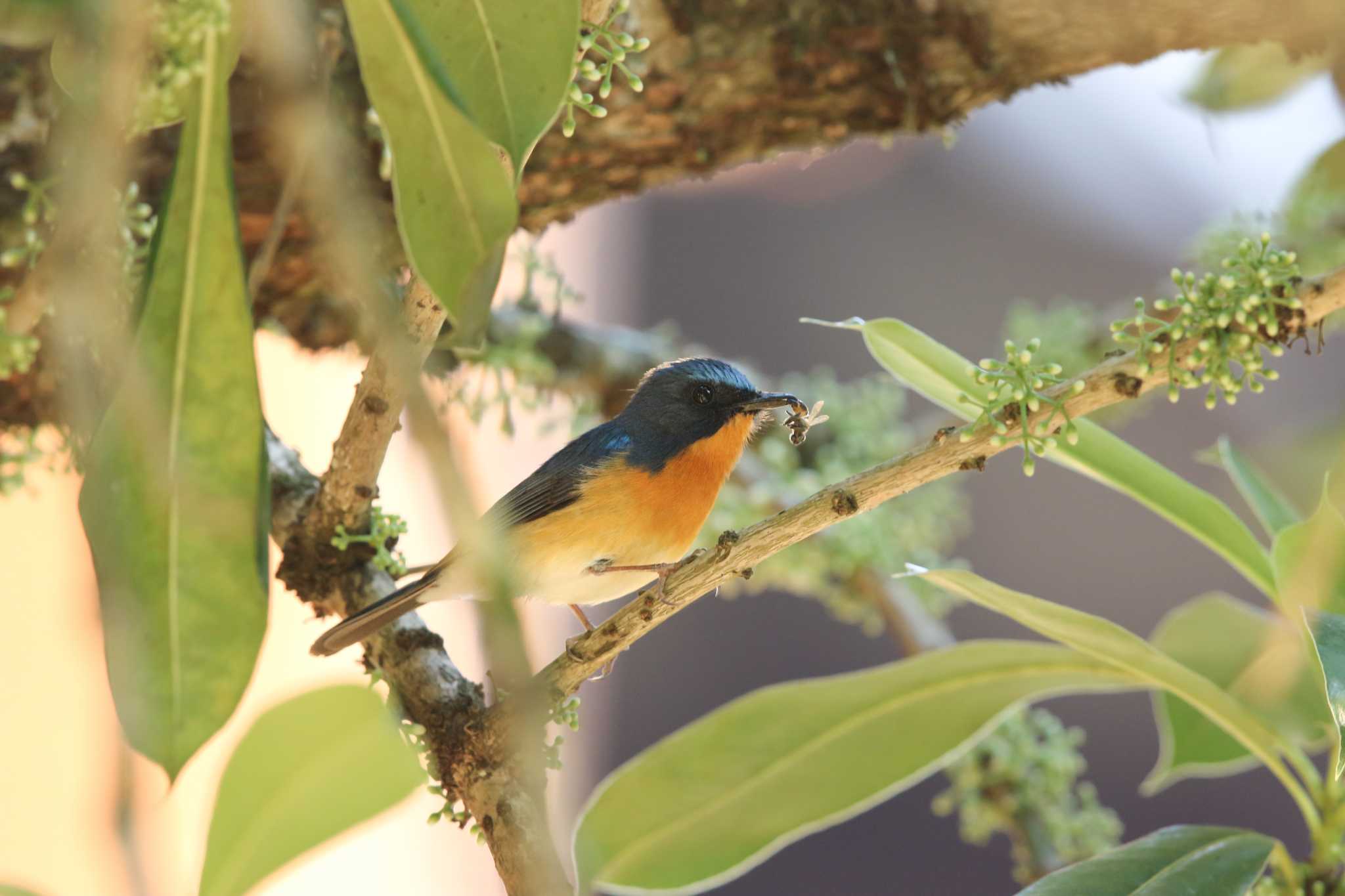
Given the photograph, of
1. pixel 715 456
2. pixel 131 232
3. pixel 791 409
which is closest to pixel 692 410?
pixel 715 456

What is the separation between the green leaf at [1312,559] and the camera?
1386 mm

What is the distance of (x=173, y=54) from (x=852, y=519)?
1.54 meters

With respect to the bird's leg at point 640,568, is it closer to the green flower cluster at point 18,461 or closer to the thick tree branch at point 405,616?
the thick tree branch at point 405,616

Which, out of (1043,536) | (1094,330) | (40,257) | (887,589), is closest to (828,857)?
(1043,536)

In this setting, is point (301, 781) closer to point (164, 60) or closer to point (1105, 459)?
point (164, 60)

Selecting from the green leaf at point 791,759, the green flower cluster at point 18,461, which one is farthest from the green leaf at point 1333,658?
the green flower cluster at point 18,461

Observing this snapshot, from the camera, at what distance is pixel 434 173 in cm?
108

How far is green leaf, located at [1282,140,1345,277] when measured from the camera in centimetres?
214

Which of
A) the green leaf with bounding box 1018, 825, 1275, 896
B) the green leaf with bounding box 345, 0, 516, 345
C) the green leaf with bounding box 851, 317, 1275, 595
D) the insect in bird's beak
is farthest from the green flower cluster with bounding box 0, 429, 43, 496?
the green leaf with bounding box 1018, 825, 1275, 896

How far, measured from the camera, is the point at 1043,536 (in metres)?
4.73

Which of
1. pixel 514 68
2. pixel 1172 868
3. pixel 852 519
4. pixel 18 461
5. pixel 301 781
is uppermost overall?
pixel 18 461

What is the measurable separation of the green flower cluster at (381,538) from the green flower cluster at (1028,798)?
44.0 inches

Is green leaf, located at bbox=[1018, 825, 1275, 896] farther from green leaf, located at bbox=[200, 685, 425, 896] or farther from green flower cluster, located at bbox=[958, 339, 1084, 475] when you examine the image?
green leaf, located at bbox=[200, 685, 425, 896]

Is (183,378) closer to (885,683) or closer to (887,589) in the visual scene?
(885,683)
